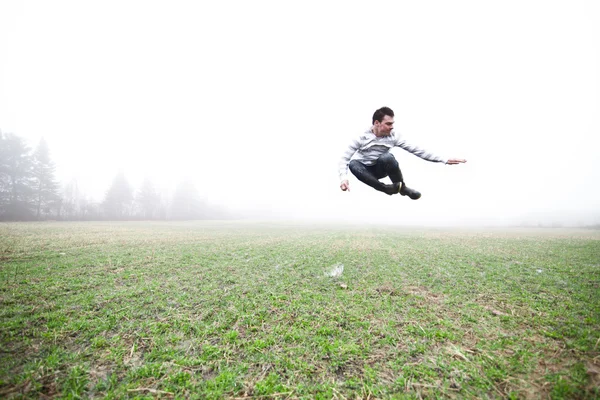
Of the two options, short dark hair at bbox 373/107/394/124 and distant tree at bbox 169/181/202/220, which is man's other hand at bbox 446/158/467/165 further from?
distant tree at bbox 169/181/202/220

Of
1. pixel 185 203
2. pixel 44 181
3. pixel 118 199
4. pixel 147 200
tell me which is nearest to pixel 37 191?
pixel 44 181

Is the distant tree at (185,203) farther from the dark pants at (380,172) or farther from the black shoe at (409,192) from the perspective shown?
the black shoe at (409,192)

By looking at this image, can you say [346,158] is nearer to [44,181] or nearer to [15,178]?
[15,178]

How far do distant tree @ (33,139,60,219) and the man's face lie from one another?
5416cm

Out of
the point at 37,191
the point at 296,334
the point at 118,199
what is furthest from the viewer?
the point at 118,199

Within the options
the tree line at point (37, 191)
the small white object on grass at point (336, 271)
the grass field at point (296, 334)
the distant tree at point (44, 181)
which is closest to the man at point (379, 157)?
the grass field at point (296, 334)

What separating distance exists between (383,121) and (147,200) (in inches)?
2556

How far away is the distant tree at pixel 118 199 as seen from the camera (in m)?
49.3

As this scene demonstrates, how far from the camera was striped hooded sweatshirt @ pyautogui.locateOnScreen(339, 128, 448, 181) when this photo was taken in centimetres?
483

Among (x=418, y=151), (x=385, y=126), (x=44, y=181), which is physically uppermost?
(x=44, y=181)

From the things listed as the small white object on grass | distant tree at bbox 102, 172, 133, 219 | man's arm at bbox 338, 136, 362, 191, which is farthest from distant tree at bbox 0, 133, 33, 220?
man's arm at bbox 338, 136, 362, 191

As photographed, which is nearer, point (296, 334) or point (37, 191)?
point (296, 334)

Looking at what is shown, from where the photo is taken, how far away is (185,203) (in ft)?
202

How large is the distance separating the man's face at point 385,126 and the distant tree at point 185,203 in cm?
6350
